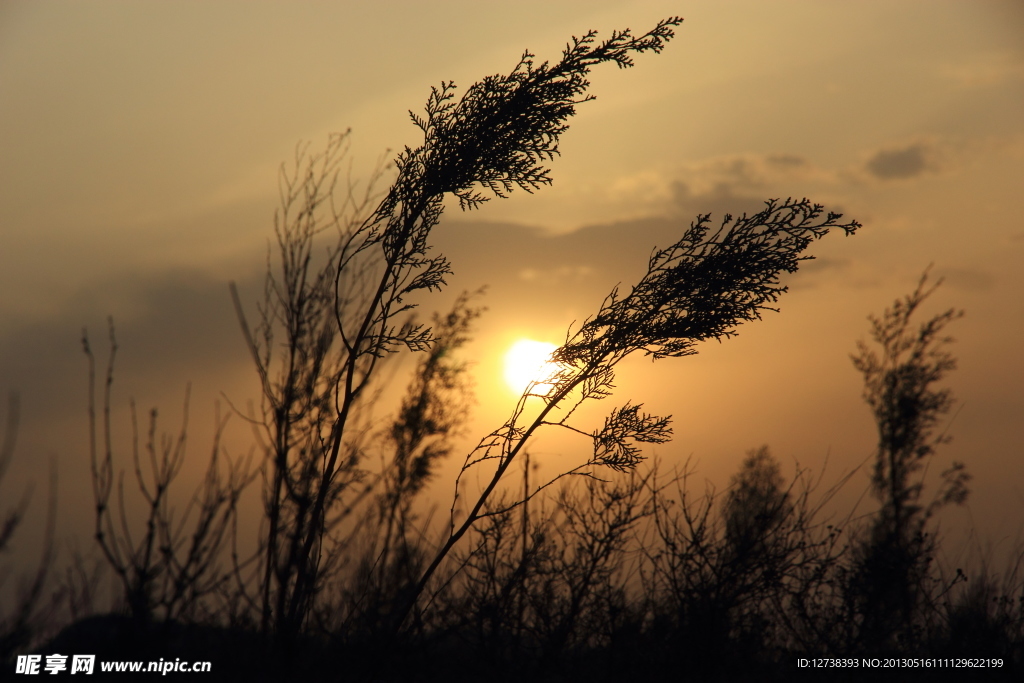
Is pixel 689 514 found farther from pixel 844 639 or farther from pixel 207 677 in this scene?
pixel 207 677

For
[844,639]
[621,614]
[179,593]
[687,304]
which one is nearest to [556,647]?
[621,614]

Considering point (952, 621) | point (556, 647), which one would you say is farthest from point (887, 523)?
point (556, 647)

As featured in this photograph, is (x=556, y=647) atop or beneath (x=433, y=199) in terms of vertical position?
beneath

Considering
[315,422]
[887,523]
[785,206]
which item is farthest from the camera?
[887,523]

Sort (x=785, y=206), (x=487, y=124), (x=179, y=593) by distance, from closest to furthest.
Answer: (x=179, y=593)
(x=785, y=206)
(x=487, y=124)

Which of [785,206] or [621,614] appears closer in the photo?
[785,206]

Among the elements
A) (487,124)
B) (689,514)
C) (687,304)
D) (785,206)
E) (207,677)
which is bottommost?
(207,677)

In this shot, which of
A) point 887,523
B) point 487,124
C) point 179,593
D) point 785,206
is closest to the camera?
point 179,593

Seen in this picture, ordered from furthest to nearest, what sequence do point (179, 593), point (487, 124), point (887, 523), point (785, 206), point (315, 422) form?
point (887, 523), point (315, 422), point (487, 124), point (785, 206), point (179, 593)

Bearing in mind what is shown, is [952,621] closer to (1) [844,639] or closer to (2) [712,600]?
(1) [844,639]

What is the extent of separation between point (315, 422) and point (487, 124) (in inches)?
204

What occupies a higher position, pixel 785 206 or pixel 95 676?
pixel 785 206

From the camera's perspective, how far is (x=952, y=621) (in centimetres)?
1128

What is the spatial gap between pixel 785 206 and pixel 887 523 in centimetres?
1514
